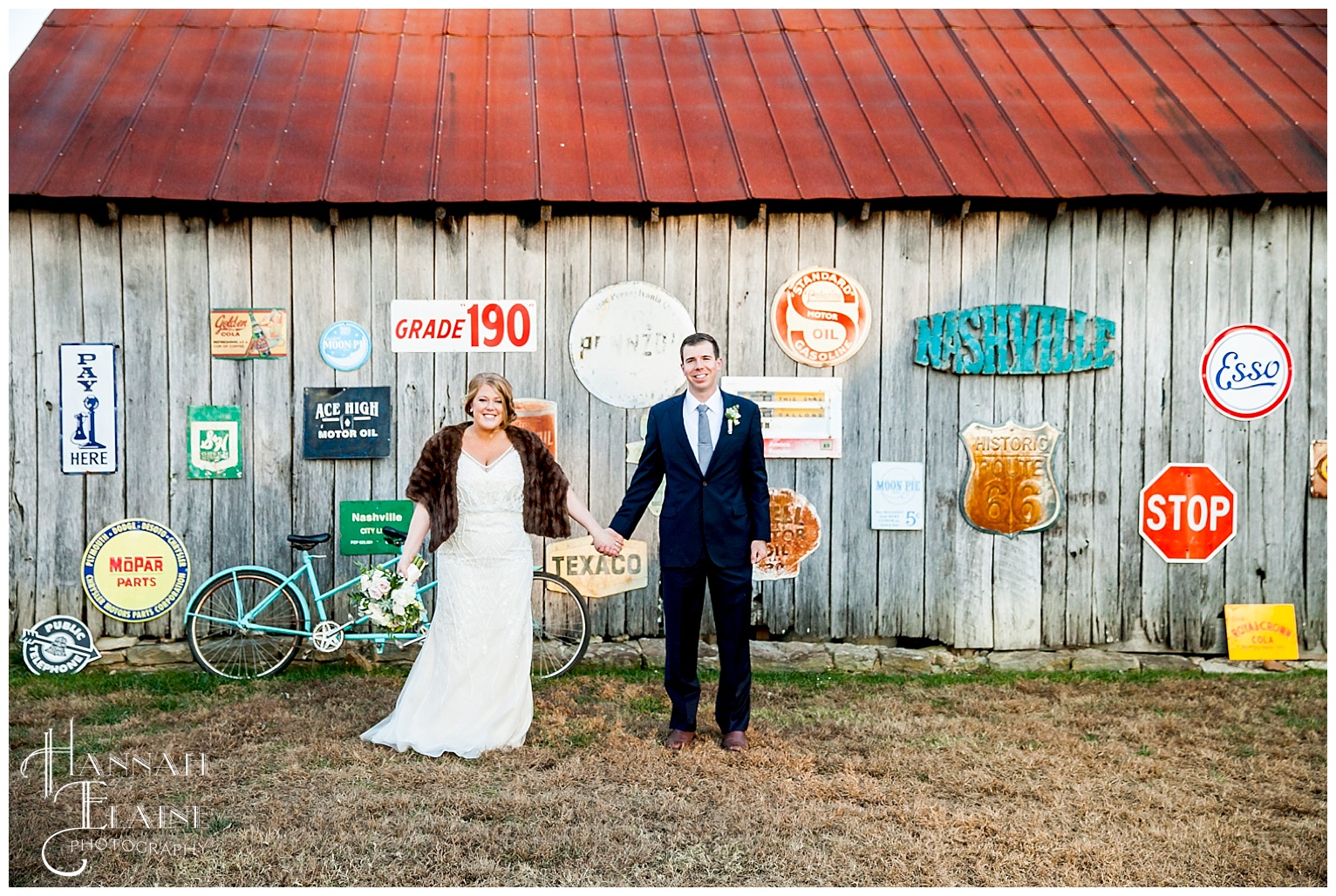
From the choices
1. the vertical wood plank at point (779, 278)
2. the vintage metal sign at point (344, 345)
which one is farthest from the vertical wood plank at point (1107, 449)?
the vintage metal sign at point (344, 345)

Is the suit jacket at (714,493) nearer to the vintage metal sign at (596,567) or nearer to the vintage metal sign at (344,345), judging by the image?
the vintage metal sign at (596,567)

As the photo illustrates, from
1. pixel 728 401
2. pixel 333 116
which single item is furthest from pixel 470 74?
pixel 728 401

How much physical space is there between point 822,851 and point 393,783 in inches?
76.4

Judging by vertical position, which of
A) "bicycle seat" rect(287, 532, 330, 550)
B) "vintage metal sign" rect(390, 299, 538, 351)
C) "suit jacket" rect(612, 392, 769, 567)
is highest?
"vintage metal sign" rect(390, 299, 538, 351)

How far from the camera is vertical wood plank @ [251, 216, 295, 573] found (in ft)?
20.2

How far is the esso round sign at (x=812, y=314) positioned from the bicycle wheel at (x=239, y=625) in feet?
12.0

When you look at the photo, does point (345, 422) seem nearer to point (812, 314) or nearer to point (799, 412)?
point (799, 412)

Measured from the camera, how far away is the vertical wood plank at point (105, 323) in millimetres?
6094

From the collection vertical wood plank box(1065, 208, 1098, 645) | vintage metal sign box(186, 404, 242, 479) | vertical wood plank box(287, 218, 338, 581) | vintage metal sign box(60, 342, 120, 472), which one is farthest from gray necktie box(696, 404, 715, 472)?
vintage metal sign box(60, 342, 120, 472)

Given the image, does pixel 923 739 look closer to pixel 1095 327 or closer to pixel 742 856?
pixel 742 856

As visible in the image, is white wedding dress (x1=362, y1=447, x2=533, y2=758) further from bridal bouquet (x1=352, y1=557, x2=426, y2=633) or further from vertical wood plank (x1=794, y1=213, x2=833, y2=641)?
vertical wood plank (x1=794, y1=213, x2=833, y2=641)

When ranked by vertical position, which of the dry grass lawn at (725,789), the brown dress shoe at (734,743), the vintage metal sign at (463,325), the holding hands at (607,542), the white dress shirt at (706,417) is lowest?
the dry grass lawn at (725,789)

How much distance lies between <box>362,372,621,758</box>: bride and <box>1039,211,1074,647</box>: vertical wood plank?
331cm

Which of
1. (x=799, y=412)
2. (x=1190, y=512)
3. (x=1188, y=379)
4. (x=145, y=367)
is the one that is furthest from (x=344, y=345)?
(x=1190, y=512)
